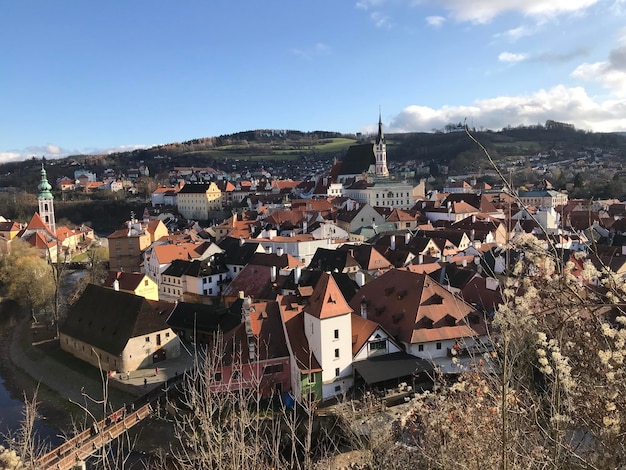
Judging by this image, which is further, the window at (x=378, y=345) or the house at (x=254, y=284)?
the house at (x=254, y=284)

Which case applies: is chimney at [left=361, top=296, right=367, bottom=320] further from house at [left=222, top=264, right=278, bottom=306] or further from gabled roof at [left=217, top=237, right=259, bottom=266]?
gabled roof at [left=217, top=237, right=259, bottom=266]

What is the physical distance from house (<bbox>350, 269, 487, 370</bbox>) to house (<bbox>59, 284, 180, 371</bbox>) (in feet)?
30.9

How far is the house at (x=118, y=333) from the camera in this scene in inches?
930

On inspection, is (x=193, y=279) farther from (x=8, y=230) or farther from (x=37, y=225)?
(x=8, y=230)

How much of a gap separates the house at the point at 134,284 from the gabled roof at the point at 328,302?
14.7m

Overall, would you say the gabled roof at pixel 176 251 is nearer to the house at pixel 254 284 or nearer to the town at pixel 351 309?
the town at pixel 351 309

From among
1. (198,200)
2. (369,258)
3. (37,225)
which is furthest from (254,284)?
(198,200)

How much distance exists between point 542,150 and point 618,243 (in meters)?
110

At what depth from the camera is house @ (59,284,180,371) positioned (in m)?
23.6

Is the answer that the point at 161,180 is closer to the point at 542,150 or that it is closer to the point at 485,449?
the point at 542,150

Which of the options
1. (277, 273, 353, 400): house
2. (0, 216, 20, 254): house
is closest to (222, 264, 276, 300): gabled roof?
(277, 273, 353, 400): house

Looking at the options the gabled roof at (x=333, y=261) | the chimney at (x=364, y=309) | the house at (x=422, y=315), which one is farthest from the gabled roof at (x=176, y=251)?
the chimney at (x=364, y=309)

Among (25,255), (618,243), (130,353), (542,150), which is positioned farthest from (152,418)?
(542,150)

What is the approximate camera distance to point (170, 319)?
90.2ft
